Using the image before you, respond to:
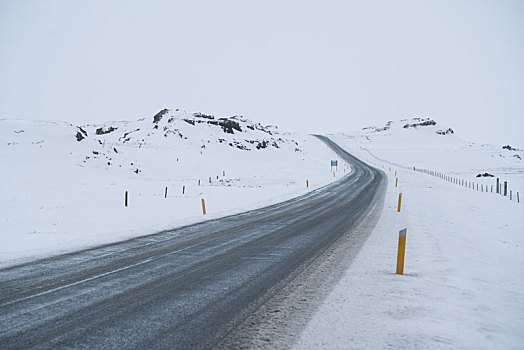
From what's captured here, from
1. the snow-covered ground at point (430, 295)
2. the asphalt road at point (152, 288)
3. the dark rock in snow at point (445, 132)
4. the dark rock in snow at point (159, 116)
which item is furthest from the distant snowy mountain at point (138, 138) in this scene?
the dark rock in snow at point (445, 132)

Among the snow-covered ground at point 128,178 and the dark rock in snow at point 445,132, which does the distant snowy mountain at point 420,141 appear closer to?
the dark rock in snow at point 445,132

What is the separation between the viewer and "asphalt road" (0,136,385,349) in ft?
17.1

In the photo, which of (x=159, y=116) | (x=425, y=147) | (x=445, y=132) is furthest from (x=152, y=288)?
(x=445, y=132)

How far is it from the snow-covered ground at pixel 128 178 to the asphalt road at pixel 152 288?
2.27 meters

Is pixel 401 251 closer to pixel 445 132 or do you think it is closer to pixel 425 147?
pixel 425 147

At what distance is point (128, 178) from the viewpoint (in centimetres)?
4188

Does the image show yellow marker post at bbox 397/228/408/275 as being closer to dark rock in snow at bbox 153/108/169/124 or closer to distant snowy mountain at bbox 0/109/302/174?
distant snowy mountain at bbox 0/109/302/174

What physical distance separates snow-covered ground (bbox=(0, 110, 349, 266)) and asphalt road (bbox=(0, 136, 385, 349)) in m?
2.27

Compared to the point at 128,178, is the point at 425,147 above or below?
above

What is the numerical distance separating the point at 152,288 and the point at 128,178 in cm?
3659

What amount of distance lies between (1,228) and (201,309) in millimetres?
12129

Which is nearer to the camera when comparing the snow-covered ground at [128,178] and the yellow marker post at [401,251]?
the yellow marker post at [401,251]

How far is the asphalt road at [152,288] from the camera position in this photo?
520 centimetres

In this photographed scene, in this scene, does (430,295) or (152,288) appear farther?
(152,288)
